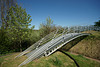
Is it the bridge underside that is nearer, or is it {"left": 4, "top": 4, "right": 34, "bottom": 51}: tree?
the bridge underside

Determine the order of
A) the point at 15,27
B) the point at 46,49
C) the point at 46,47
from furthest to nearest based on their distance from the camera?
the point at 15,27, the point at 46,47, the point at 46,49

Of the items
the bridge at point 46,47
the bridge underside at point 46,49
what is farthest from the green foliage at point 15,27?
the bridge underside at point 46,49

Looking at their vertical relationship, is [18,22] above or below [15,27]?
above

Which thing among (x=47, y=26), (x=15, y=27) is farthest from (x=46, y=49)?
(x=47, y=26)

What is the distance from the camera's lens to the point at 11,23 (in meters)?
8.20

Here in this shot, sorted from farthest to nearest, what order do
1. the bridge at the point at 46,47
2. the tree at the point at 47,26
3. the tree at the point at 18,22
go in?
the tree at the point at 47,26 → the tree at the point at 18,22 → the bridge at the point at 46,47

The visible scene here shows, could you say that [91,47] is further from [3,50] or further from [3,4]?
[3,4]

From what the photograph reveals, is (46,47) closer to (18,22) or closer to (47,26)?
(18,22)

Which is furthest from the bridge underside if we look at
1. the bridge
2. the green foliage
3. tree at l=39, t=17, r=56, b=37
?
tree at l=39, t=17, r=56, b=37

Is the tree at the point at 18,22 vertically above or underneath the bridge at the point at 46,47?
above

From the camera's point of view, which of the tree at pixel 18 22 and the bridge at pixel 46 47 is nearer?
the bridge at pixel 46 47

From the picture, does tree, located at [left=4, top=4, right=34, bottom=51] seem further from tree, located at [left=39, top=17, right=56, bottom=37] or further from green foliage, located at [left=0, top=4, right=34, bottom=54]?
tree, located at [left=39, top=17, right=56, bottom=37]

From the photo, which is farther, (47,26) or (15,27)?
(47,26)

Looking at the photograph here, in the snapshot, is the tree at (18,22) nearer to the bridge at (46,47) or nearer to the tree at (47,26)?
the bridge at (46,47)
